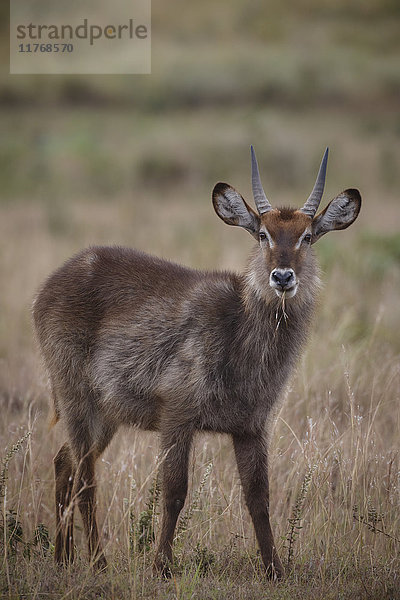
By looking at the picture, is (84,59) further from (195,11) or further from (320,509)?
(320,509)

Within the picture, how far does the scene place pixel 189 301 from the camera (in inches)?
177

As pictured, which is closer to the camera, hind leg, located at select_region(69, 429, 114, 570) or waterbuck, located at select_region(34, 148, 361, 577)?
waterbuck, located at select_region(34, 148, 361, 577)

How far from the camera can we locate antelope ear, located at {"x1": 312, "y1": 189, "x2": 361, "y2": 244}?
4438 millimetres

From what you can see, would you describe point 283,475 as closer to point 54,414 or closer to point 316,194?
point 54,414

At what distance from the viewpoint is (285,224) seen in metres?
4.29

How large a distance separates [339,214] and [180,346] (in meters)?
1.14

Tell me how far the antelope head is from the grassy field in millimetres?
577

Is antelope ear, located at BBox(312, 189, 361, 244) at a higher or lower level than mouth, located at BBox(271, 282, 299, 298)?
higher

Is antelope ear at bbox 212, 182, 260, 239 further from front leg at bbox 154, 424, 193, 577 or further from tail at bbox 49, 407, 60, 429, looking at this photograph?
tail at bbox 49, 407, 60, 429

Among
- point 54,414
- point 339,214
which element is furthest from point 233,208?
point 54,414

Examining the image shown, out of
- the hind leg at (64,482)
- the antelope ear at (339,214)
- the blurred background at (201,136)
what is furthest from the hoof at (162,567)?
the blurred background at (201,136)

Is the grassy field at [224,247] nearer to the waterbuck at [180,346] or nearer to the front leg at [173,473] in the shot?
the front leg at [173,473]

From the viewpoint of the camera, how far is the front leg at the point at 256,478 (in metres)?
4.27

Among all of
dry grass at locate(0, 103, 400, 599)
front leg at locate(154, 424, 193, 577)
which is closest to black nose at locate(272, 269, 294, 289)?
dry grass at locate(0, 103, 400, 599)
